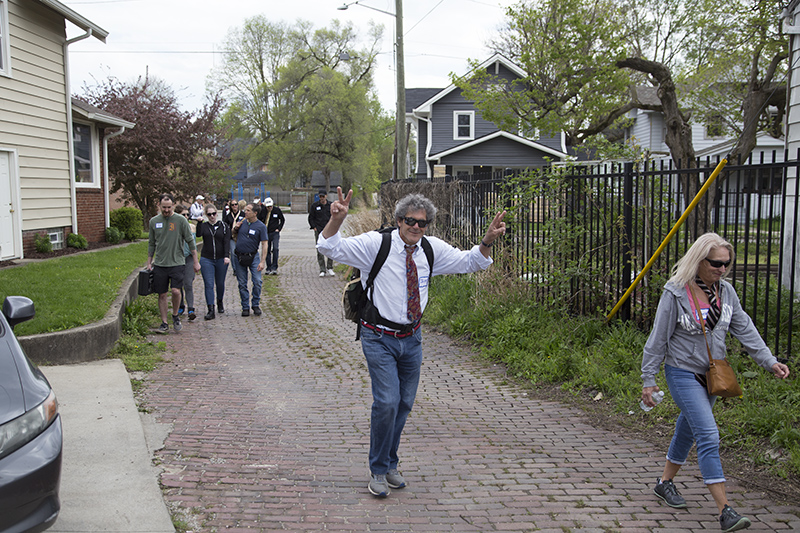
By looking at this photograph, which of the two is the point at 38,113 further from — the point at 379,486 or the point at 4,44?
the point at 379,486

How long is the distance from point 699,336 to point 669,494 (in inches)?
40.6

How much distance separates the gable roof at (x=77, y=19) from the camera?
14648mm

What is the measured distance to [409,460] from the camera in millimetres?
4953

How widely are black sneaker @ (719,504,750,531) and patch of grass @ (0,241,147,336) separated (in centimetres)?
668

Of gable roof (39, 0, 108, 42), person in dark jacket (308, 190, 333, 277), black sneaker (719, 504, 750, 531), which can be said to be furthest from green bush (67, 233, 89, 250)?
black sneaker (719, 504, 750, 531)

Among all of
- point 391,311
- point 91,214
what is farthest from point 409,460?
point 91,214

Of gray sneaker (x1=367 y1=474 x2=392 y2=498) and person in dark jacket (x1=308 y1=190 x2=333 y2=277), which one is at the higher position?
person in dark jacket (x1=308 y1=190 x2=333 y2=277)

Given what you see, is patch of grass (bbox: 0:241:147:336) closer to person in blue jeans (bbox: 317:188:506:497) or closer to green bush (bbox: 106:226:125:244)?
green bush (bbox: 106:226:125:244)

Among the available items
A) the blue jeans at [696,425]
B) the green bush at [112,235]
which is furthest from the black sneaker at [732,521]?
the green bush at [112,235]

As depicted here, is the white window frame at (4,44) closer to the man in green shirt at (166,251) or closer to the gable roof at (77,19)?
the gable roof at (77,19)

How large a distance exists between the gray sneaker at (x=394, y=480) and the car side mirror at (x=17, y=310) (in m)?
2.54

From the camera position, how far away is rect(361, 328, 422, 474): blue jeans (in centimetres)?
416

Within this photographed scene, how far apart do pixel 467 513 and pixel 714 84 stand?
2266 centimetres

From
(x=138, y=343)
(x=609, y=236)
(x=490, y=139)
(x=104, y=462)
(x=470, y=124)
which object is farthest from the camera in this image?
(x=470, y=124)
